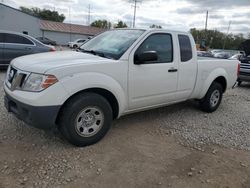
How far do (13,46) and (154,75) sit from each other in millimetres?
7520

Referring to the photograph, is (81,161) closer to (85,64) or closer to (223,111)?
(85,64)

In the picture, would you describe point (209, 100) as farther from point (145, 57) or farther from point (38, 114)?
point (38, 114)

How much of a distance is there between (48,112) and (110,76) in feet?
3.61

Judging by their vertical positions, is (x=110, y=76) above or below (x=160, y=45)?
below

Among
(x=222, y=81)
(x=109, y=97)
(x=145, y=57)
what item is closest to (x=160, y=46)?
(x=145, y=57)

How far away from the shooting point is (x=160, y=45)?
502cm

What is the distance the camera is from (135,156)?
12.9 ft

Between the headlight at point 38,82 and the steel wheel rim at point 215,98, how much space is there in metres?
4.11

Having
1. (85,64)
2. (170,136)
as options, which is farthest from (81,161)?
(170,136)

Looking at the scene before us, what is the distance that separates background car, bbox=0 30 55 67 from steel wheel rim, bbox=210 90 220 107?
743 centimetres

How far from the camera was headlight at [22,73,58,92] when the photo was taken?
141 inches

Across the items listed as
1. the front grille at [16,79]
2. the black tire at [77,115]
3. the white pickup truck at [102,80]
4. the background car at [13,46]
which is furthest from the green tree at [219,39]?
the front grille at [16,79]

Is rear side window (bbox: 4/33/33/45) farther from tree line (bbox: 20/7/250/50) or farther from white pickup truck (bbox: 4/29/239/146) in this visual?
tree line (bbox: 20/7/250/50)

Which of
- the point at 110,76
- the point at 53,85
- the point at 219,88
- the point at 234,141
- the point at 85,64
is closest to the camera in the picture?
the point at 53,85
